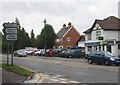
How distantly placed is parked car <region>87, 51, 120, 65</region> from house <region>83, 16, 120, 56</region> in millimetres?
20967

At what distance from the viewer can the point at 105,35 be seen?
6394 cm

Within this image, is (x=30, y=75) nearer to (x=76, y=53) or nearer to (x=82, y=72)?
(x=82, y=72)

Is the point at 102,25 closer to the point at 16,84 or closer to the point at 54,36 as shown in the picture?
the point at 54,36

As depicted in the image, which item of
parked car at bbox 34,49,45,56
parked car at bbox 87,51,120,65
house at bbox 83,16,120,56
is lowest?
parked car at bbox 87,51,120,65

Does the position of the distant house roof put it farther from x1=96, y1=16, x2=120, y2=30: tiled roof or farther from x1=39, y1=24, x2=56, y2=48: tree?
x1=39, y1=24, x2=56, y2=48: tree

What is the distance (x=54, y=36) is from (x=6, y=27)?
65.7 metres

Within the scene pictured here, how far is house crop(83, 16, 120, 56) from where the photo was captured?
60062 millimetres

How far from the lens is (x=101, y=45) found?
62062 millimetres

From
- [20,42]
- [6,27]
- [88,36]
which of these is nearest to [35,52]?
[88,36]

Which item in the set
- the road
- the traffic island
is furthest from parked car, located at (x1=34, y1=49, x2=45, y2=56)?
the traffic island

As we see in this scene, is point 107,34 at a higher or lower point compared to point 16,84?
higher

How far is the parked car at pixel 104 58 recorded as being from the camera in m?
35.7

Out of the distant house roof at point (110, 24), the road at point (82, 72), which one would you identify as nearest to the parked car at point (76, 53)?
the distant house roof at point (110, 24)

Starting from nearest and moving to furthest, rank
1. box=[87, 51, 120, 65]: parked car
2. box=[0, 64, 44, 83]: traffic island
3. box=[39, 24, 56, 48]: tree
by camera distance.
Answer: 1. box=[0, 64, 44, 83]: traffic island
2. box=[87, 51, 120, 65]: parked car
3. box=[39, 24, 56, 48]: tree
